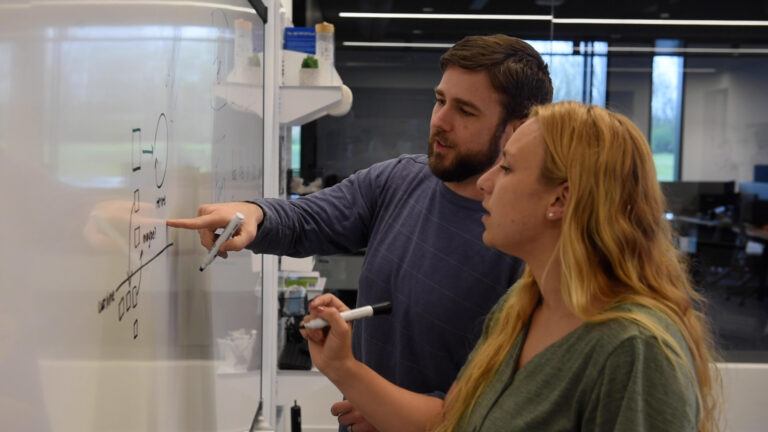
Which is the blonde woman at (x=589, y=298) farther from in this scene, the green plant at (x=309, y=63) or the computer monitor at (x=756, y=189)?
the computer monitor at (x=756, y=189)

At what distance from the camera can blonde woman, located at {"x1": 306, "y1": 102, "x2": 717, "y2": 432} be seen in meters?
0.93

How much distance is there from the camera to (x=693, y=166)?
4.72 m

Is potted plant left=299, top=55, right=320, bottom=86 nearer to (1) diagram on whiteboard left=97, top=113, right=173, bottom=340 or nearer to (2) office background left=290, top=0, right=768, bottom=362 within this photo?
(2) office background left=290, top=0, right=768, bottom=362

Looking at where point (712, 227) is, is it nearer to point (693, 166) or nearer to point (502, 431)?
point (693, 166)

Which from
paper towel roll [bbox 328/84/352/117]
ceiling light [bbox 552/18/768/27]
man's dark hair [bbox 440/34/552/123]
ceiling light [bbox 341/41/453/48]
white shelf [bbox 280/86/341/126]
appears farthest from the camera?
ceiling light [bbox 552/18/768/27]

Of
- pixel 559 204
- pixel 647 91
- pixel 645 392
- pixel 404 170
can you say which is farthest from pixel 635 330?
pixel 647 91

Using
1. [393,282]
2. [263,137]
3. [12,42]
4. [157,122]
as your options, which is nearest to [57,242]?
Result: [12,42]

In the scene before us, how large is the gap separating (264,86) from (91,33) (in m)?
1.50

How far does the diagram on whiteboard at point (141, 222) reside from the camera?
97 centimetres

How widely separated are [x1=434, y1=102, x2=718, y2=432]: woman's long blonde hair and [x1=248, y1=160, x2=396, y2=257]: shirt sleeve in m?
0.61

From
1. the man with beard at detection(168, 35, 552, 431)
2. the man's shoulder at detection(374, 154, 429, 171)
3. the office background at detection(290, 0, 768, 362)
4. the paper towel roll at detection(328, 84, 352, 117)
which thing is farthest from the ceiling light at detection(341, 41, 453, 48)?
the man with beard at detection(168, 35, 552, 431)

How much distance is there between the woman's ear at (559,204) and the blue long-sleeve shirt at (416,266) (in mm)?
444

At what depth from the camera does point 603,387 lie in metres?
0.94

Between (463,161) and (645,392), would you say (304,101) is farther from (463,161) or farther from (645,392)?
(645,392)
